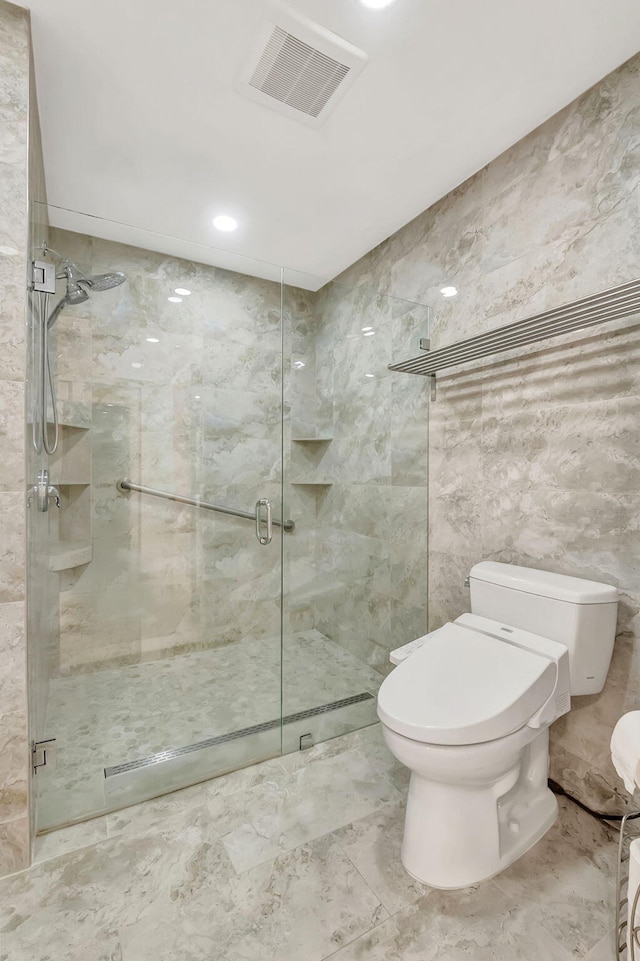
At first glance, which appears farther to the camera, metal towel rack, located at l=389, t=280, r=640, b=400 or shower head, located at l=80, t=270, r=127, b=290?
shower head, located at l=80, t=270, r=127, b=290

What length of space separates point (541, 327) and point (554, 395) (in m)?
0.25

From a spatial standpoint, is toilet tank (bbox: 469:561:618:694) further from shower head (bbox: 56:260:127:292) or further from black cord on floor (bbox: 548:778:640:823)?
shower head (bbox: 56:260:127:292)

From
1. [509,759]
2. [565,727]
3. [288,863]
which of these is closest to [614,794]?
[565,727]

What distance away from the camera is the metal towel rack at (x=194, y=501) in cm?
178

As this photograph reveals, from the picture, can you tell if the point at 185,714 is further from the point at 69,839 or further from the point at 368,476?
the point at 368,476

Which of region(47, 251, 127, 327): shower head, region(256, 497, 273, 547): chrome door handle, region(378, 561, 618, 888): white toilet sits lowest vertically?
region(378, 561, 618, 888): white toilet

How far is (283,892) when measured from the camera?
45.2 inches

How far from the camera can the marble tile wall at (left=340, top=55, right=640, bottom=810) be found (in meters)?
1.33

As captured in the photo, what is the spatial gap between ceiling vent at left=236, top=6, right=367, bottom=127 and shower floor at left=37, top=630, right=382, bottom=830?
203cm

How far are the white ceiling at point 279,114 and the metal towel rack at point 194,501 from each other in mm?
932

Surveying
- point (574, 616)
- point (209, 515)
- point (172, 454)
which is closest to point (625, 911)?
point (574, 616)

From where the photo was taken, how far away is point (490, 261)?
1.74m

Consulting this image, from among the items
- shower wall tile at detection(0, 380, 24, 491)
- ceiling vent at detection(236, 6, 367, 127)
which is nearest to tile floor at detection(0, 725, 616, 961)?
shower wall tile at detection(0, 380, 24, 491)

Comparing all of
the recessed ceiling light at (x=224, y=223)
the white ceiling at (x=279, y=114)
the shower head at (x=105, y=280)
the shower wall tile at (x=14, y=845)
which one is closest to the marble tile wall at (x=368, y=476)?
the white ceiling at (x=279, y=114)
